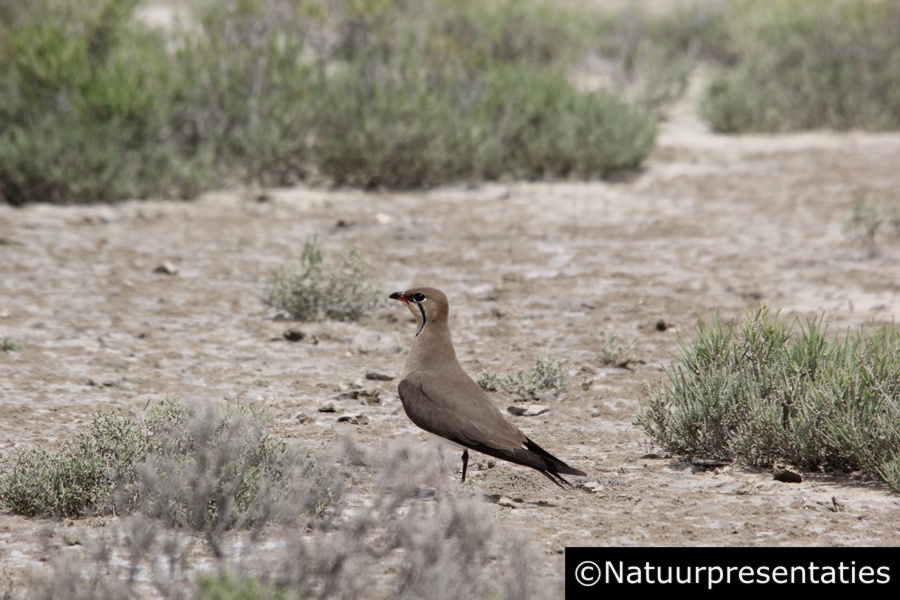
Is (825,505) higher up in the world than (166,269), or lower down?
lower down

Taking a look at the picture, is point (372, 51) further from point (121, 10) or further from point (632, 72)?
point (632, 72)

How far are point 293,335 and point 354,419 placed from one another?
1860 millimetres

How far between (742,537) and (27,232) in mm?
8006

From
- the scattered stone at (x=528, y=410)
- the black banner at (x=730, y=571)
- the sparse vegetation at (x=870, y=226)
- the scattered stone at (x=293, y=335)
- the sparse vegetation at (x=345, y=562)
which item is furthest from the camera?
the sparse vegetation at (x=870, y=226)

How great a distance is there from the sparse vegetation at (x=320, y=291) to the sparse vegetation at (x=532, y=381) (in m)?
1.96

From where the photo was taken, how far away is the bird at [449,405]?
16.4 ft

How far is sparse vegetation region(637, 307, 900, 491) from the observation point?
5492mm

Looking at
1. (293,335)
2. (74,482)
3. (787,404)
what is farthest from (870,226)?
(74,482)

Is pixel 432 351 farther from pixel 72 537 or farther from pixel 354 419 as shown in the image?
pixel 72 537

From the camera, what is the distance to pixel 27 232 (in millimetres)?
10727

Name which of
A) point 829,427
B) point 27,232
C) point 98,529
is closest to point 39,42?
point 27,232

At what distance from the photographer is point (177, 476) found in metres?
4.86

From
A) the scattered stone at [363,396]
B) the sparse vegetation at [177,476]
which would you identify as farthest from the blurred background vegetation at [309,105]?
the sparse vegetation at [177,476]

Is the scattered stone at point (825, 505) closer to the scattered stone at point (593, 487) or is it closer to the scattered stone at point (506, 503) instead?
the scattered stone at point (593, 487)
